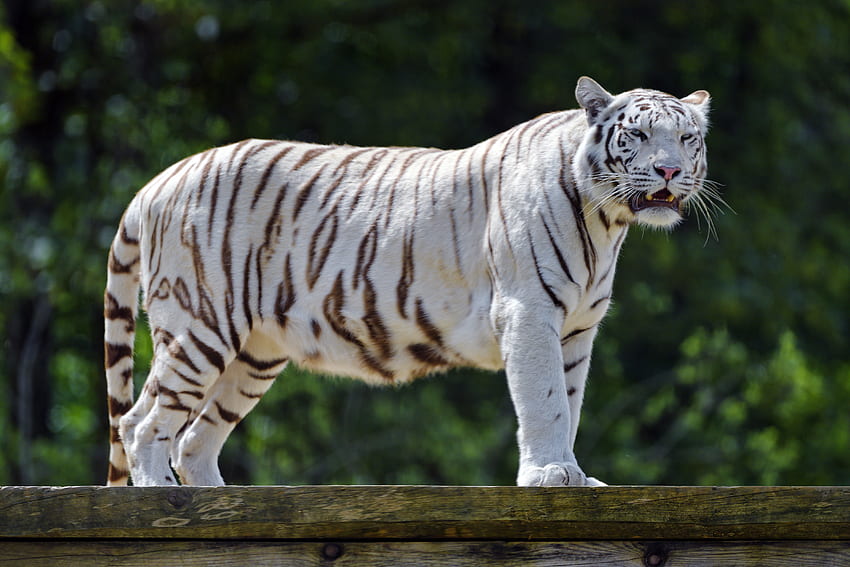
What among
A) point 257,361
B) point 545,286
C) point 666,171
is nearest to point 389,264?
point 545,286

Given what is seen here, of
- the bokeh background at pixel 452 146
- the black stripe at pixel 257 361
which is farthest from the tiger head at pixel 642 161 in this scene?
the bokeh background at pixel 452 146

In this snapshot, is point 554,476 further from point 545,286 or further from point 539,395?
point 545,286

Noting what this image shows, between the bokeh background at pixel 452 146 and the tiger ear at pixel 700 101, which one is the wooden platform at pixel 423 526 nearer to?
the tiger ear at pixel 700 101

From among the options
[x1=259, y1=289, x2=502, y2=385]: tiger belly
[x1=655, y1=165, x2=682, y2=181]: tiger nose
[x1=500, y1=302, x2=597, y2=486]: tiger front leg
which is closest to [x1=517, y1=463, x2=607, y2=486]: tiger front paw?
[x1=500, y1=302, x2=597, y2=486]: tiger front leg

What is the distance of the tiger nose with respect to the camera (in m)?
4.28

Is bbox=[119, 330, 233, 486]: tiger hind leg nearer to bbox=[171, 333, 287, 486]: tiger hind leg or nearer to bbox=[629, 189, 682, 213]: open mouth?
bbox=[171, 333, 287, 486]: tiger hind leg

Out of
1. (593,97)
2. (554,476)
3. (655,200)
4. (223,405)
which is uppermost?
(593,97)

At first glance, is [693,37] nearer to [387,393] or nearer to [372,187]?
[387,393]

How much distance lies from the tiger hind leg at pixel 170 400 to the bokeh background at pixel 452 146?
22.9 feet

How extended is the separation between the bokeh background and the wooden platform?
834 cm

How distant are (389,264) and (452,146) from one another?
10009 millimetres

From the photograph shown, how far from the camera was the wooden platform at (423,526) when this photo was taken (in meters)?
3.37

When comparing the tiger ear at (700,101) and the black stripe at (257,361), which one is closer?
the tiger ear at (700,101)

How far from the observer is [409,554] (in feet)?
11.2
